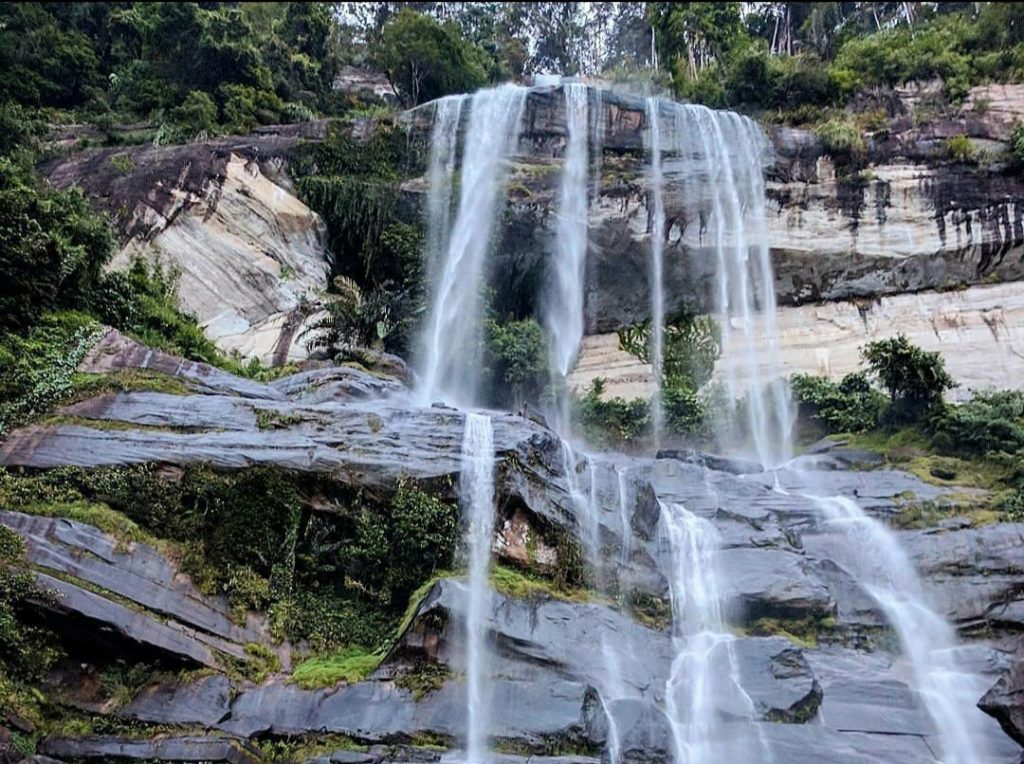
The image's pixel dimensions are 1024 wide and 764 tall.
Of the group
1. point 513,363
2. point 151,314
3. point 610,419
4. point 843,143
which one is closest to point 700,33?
point 843,143

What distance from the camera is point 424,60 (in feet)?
88.4

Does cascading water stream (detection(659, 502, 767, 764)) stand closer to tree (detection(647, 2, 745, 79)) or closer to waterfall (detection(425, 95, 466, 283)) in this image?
waterfall (detection(425, 95, 466, 283))

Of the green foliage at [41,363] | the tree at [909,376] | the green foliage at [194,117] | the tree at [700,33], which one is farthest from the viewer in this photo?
the tree at [700,33]

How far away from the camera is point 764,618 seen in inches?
450

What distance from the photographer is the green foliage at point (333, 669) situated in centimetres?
952

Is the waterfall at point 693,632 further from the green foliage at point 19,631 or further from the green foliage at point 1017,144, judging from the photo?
the green foliage at point 1017,144

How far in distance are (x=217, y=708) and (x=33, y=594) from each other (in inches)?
95.3

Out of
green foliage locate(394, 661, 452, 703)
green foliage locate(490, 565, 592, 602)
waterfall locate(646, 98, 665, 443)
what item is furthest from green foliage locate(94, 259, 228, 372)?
waterfall locate(646, 98, 665, 443)

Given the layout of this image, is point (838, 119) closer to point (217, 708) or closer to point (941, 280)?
point (941, 280)

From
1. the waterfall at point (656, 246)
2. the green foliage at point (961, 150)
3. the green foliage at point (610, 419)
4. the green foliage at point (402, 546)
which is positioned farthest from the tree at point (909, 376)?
the green foliage at point (402, 546)

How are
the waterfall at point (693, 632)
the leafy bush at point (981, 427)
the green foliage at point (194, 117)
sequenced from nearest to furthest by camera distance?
1. the waterfall at point (693, 632)
2. the leafy bush at point (981, 427)
3. the green foliage at point (194, 117)

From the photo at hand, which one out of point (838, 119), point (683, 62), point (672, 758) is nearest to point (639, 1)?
point (683, 62)

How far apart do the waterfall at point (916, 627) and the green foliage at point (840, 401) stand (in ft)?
15.6

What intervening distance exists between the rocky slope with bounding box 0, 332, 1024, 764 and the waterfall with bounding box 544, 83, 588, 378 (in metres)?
8.54
